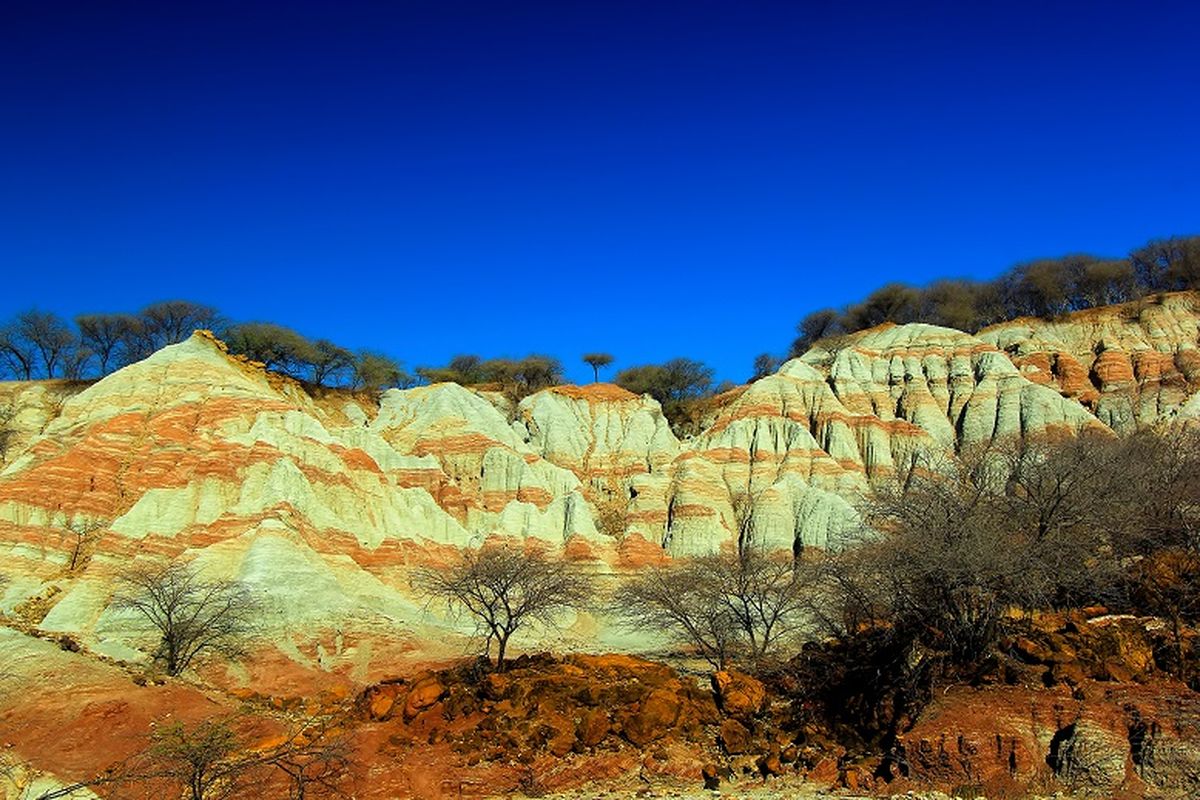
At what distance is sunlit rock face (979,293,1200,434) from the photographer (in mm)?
54469

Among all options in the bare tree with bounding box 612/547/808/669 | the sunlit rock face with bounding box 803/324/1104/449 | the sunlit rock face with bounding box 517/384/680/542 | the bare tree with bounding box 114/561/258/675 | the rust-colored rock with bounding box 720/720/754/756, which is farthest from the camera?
the sunlit rock face with bounding box 803/324/1104/449

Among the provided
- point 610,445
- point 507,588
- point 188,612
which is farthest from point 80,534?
point 610,445

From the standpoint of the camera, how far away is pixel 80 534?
107 feet

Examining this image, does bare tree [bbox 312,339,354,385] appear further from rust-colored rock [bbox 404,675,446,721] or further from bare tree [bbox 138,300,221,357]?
rust-colored rock [bbox 404,675,446,721]

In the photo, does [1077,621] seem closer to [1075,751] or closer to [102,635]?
[1075,751]

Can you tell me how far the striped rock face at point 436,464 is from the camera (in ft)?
101

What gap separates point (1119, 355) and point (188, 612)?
63668 millimetres

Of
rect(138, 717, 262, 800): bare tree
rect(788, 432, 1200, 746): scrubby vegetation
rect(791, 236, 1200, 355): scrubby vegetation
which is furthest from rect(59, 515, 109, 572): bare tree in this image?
rect(791, 236, 1200, 355): scrubby vegetation

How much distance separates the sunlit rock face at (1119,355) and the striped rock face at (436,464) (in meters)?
0.23

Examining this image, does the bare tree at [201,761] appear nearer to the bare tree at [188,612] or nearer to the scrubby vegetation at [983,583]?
the bare tree at [188,612]

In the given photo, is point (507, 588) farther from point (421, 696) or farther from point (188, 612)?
point (188, 612)

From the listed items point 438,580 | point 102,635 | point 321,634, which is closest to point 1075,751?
point 321,634

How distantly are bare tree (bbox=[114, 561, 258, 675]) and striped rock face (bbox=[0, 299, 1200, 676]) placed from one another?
96 cm

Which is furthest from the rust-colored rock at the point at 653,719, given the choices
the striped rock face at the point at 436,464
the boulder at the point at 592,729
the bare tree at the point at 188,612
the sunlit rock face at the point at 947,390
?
the sunlit rock face at the point at 947,390
